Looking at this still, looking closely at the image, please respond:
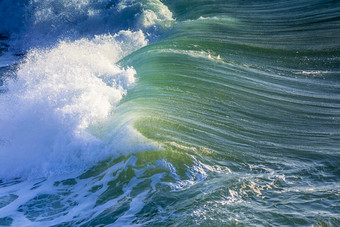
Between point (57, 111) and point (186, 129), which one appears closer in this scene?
point (186, 129)

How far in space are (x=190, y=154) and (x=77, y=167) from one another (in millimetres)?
1644

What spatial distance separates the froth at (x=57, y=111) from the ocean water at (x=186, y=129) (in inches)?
1.0

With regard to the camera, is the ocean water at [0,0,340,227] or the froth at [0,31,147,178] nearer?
the ocean water at [0,0,340,227]

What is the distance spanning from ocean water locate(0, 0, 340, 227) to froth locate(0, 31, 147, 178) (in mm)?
25

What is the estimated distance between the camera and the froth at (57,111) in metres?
5.59

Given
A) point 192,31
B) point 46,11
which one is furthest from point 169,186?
point 46,11

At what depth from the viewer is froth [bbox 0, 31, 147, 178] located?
5586 mm

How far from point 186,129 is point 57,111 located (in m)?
2.29

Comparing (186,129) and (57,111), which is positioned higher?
(57,111)

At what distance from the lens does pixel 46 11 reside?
16703 millimetres

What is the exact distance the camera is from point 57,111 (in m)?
6.41

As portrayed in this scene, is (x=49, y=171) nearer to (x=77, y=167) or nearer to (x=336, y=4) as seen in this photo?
(x=77, y=167)

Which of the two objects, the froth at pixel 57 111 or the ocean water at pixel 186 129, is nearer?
the ocean water at pixel 186 129

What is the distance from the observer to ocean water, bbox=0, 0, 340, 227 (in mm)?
3945
